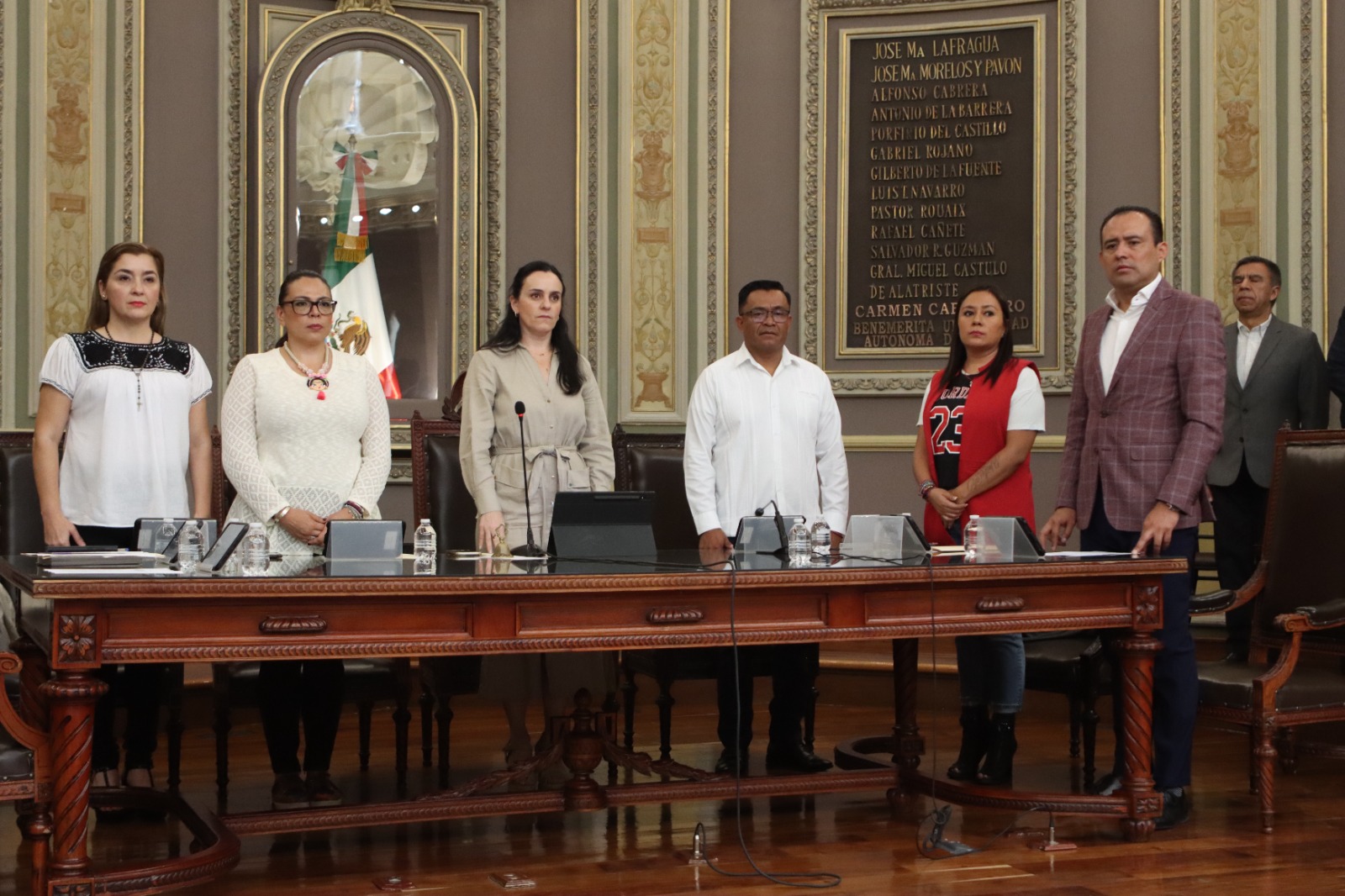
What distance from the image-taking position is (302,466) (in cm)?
344

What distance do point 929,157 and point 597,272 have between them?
1.42m

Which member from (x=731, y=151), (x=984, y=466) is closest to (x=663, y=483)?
(x=984, y=466)

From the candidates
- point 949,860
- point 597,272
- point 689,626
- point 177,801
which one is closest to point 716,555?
point 689,626

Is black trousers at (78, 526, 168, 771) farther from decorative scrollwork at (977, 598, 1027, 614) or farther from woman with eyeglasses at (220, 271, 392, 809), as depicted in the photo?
decorative scrollwork at (977, 598, 1027, 614)

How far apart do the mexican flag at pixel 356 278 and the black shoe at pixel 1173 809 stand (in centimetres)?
335

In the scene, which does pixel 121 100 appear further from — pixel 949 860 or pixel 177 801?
pixel 949 860

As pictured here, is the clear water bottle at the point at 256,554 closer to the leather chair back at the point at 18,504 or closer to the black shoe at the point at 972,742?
the leather chair back at the point at 18,504

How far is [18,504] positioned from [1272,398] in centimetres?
381

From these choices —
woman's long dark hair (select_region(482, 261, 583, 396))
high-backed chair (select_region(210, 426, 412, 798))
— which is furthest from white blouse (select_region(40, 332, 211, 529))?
woman's long dark hair (select_region(482, 261, 583, 396))

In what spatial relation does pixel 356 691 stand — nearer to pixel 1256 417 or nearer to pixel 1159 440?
pixel 1159 440

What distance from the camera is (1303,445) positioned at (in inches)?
155

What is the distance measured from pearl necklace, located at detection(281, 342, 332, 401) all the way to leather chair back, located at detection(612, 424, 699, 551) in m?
1.17

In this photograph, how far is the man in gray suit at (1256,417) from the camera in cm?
462

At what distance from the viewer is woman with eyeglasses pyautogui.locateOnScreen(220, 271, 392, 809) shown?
11.0 feet
